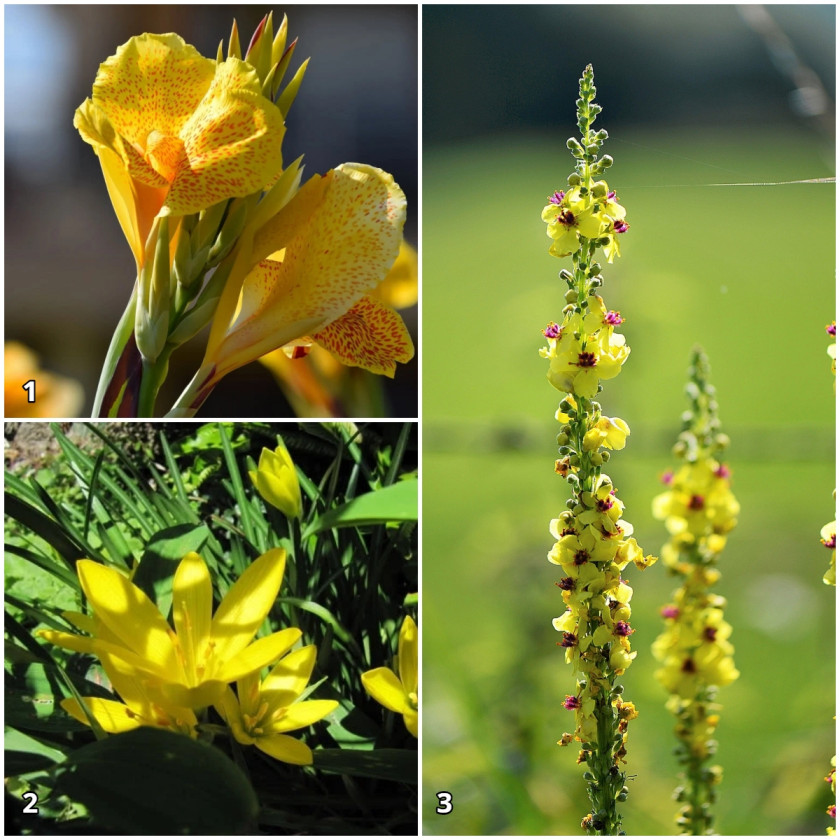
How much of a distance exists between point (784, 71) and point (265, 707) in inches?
31.2

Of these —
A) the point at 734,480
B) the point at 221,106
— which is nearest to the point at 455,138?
the point at 221,106

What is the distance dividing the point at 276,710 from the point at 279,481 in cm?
21

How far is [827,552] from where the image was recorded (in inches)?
35.5

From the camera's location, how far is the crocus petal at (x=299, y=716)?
0.78 metres

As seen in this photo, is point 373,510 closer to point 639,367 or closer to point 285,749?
point 285,749

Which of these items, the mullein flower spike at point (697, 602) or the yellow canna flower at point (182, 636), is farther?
the yellow canna flower at point (182, 636)

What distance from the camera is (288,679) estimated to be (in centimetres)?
78

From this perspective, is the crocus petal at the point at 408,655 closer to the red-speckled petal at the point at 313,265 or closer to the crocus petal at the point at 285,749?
the crocus petal at the point at 285,749

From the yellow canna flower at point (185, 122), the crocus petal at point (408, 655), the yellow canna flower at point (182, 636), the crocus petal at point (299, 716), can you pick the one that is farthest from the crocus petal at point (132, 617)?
the yellow canna flower at point (185, 122)

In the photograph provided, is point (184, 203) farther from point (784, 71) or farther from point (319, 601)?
point (784, 71)

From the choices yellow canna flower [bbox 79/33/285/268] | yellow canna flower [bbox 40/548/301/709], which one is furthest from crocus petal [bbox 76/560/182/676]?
yellow canna flower [bbox 79/33/285/268]

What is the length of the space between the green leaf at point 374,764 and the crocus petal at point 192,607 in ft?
0.52

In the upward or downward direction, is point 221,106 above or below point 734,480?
above

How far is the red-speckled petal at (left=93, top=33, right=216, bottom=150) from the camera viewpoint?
699mm
